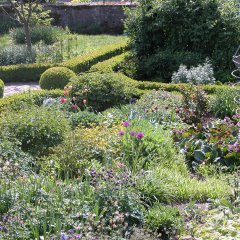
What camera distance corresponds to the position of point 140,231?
4684 millimetres

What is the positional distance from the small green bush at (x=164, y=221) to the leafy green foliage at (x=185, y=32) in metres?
7.02

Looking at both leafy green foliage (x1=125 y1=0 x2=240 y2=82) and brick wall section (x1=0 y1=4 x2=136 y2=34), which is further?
brick wall section (x1=0 y1=4 x2=136 y2=34)

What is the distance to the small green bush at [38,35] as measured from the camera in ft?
57.0

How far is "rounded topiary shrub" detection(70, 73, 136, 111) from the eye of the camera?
8.89 metres

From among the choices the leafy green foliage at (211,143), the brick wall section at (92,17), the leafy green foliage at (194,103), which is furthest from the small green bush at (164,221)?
the brick wall section at (92,17)

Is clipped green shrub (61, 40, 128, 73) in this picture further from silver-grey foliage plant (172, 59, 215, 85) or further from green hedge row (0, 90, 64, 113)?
green hedge row (0, 90, 64, 113)

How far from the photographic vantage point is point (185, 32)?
40.1 feet

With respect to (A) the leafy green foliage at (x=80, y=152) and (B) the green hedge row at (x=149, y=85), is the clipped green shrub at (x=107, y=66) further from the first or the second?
(A) the leafy green foliage at (x=80, y=152)

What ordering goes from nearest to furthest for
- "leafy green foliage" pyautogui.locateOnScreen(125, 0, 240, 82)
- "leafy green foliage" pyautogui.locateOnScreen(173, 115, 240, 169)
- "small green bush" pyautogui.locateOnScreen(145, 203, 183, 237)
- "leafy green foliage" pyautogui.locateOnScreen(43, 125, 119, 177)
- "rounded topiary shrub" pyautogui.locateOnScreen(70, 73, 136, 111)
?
"small green bush" pyautogui.locateOnScreen(145, 203, 183, 237), "leafy green foliage" pyautogui.locateOnScreen(43, 125, 119, 177), "leafy green foliage" pyautogui.locateOnScreen(173, 115, 240, 169), "rounded topiary shrub" pyautogui.locateOnScreen(70, 73, 136, 111), "leafy green foliage" pyautogui.locateOnScreen(125, 0, 240, 82)

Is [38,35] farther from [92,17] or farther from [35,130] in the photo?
[35,130]

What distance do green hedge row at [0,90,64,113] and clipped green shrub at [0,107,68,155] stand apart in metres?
1.64

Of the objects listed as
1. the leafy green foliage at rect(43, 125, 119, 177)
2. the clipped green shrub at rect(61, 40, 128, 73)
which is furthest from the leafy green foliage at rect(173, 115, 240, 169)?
the clipped green shrub at rect(61, 40, 128, 73)

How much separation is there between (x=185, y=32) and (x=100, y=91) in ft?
13.3

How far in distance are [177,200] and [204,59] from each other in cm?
710
